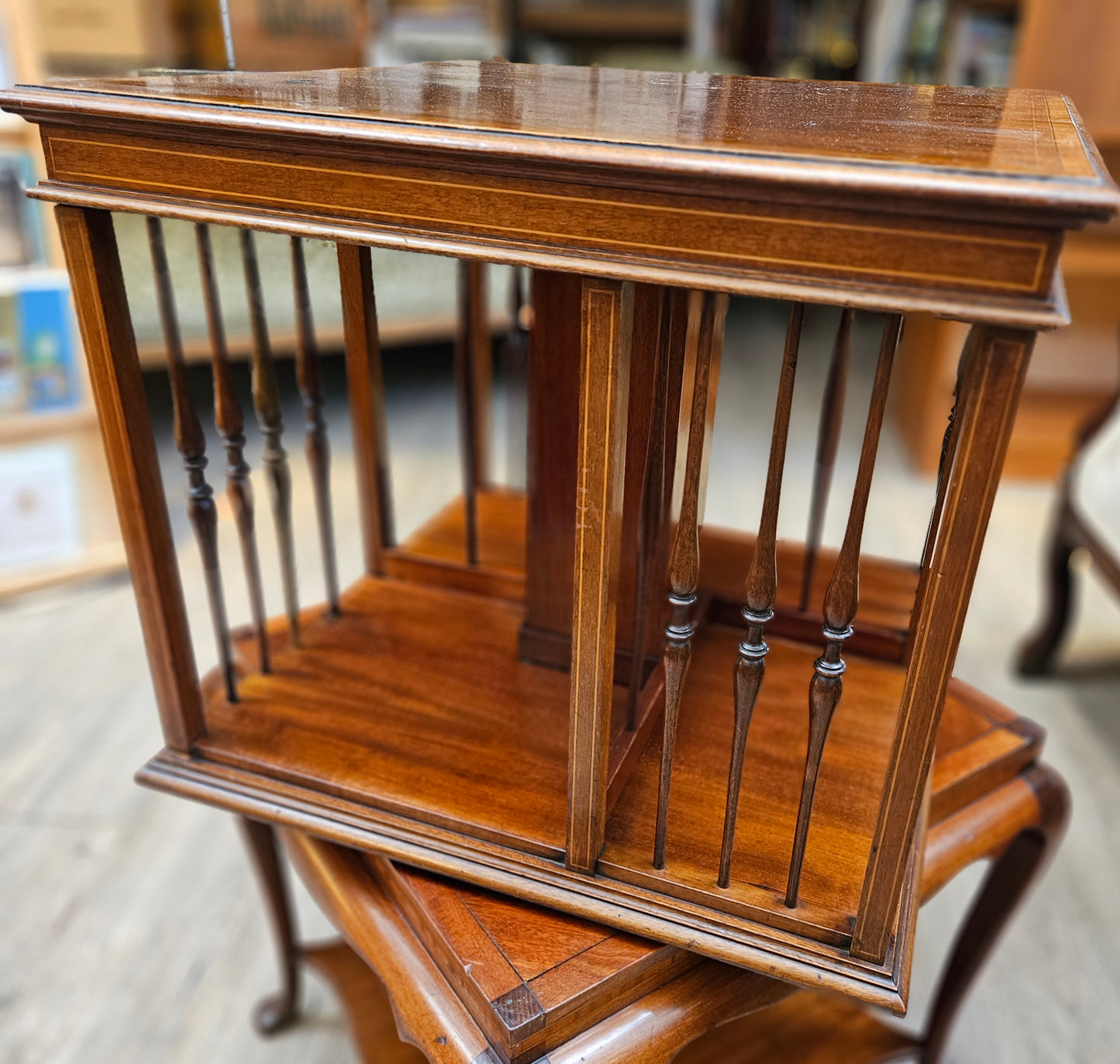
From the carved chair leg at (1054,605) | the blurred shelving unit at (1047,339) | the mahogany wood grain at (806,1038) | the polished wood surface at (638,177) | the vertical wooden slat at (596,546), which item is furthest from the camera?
the blurred shelving unit at (1047,339)

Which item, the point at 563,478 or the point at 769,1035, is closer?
the point at 563,478

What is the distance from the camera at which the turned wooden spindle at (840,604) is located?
0.54m

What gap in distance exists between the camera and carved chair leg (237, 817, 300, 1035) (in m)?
1.07

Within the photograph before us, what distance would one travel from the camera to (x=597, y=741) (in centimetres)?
67

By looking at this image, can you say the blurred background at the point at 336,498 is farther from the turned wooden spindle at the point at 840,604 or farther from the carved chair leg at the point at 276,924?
the turned wooden spindle at the point at 840,604

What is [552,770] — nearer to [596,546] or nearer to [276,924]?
[596,546]

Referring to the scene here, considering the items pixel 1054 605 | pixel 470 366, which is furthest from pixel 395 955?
Result: pixel 1054 605

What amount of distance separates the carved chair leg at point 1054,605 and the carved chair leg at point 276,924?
4.59 ft

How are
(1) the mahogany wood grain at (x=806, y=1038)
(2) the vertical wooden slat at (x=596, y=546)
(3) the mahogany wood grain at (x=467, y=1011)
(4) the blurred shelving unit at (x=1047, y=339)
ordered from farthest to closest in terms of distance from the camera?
(4) the blurred shelving unit at (x=1047, y=339) < (1) the mahogany wood grain at (x=806, y=1038) < (3) the mahogany wood grain at (x=467, y=1011) < (2) the vertical wooden slat at (x=596, y=546)

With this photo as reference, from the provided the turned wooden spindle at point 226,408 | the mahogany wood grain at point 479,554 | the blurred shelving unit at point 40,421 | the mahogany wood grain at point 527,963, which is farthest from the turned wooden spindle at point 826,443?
the blurred shelving unit at point 40,421

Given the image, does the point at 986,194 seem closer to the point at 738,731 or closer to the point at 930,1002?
the point at 738,731

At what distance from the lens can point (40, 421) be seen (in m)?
1.95

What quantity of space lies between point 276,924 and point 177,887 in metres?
0.32

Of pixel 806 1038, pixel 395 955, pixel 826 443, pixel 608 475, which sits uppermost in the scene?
pixel 608 475
